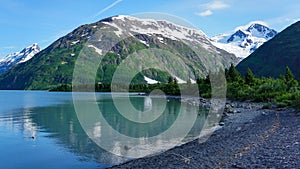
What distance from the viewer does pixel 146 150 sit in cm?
2744

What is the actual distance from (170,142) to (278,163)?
55.9ft

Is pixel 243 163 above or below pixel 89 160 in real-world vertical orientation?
above

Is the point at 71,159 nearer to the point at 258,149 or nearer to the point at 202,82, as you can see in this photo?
the point at 258,149

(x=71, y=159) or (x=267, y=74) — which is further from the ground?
(x=267, y=74)

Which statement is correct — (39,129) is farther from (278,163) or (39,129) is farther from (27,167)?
(278,163)

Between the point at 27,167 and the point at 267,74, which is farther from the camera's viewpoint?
the point at 267,74

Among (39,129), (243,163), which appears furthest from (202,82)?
(243,163)

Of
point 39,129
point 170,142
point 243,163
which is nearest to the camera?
point 243,163

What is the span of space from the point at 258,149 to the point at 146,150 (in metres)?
11.3

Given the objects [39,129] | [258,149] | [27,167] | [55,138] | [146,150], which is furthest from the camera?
[39,129]

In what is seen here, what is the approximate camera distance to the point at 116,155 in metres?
25.5

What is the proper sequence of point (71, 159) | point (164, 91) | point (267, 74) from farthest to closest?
point (267, 74) → point (164, 91) → point (71, 159)

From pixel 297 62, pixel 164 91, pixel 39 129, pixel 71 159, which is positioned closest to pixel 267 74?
pixel 297 62

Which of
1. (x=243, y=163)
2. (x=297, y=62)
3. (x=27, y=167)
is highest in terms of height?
(x=297, y=62)
